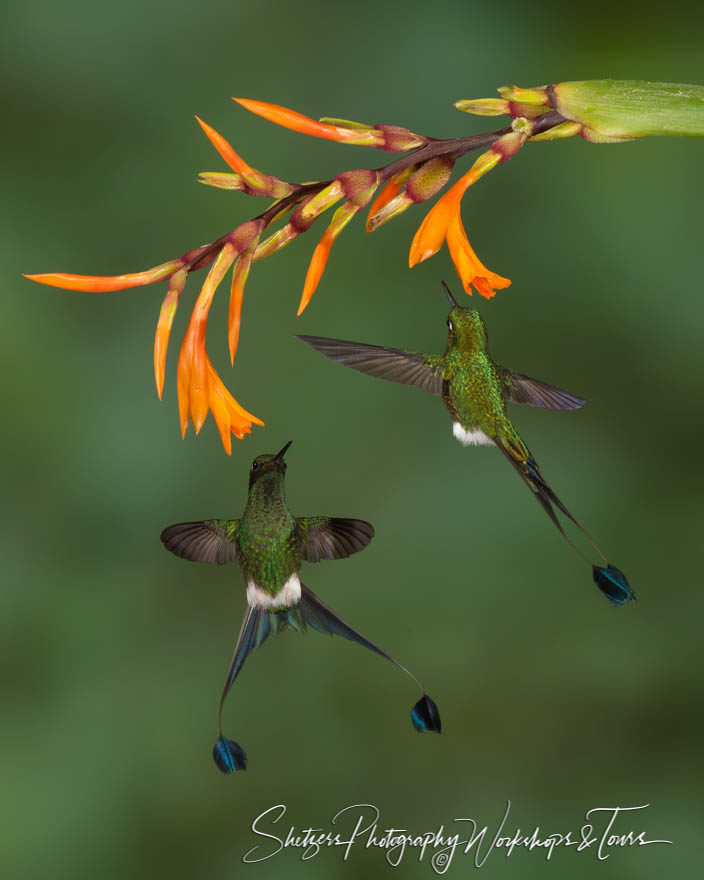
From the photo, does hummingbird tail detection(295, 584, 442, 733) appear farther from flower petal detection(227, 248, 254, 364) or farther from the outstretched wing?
flower petal detection(227, 248, 254, 364)

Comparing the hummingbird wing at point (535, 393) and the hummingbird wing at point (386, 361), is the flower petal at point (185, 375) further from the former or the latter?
the hummingbird wing at point (535, 393)

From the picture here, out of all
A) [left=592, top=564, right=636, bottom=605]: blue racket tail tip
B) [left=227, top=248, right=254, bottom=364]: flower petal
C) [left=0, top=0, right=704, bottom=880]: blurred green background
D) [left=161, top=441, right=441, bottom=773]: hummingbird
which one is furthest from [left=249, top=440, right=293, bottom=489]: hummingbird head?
[left=0, top=0, right=704, bottom=880]: blurred green background

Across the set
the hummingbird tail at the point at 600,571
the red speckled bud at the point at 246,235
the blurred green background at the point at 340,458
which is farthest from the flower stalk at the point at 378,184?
the blurred green background at the point at 340,458

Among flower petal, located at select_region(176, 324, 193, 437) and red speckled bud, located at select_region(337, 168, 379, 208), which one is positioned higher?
red speckled bud, located at select_region(337, 168, 379, 208)

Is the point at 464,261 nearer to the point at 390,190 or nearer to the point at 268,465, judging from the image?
the point at 390,190

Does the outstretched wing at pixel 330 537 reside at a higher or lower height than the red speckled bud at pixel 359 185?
lower

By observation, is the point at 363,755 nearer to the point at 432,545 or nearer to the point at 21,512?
the point at 432,545
